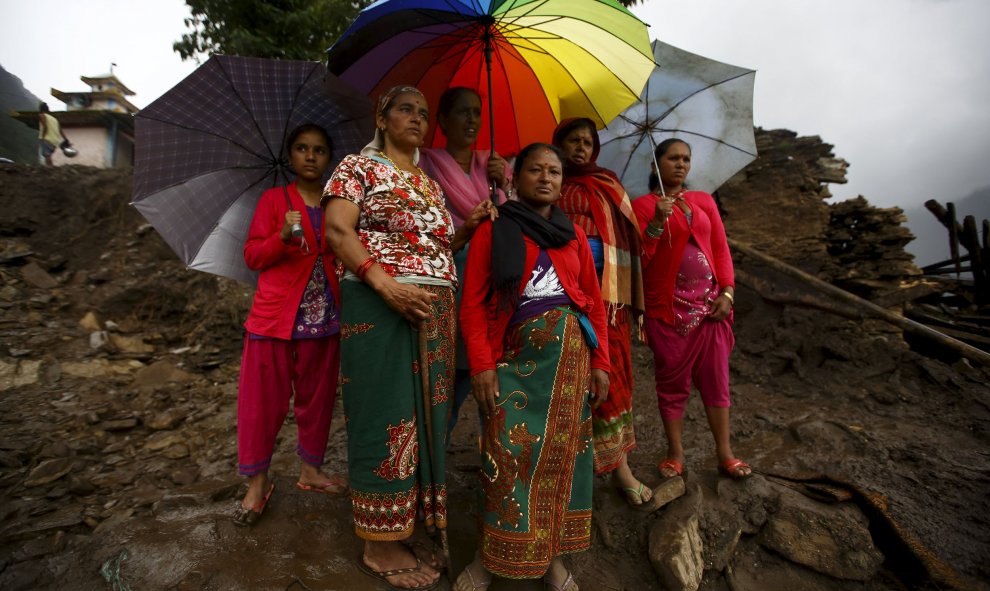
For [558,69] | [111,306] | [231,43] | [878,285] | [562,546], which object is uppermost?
[231,43]

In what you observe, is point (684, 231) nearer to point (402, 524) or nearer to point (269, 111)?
point (402, 524)

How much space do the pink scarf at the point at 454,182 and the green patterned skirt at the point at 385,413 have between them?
66cm

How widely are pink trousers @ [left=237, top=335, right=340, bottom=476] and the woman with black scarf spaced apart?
3.18 feet

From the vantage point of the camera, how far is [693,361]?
260 cm

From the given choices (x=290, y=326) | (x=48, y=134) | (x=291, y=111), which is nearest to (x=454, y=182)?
(x=291, y=111)

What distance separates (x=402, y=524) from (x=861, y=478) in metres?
2.92

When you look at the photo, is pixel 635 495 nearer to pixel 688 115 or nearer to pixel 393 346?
pixel 393 346

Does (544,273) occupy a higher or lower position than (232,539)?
higher

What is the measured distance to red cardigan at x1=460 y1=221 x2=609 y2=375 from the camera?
6.30 ft

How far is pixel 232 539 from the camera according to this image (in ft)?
7.19

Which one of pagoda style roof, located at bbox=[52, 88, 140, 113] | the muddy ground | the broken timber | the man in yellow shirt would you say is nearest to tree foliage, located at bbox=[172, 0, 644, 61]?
the muddy ground

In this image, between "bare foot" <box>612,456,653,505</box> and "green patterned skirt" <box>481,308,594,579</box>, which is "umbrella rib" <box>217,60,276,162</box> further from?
"bare foot" <box>612,456,653,505</box>

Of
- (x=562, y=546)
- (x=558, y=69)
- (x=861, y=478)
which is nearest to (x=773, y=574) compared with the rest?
(x=861, y=478)

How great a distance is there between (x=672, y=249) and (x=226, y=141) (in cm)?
259
